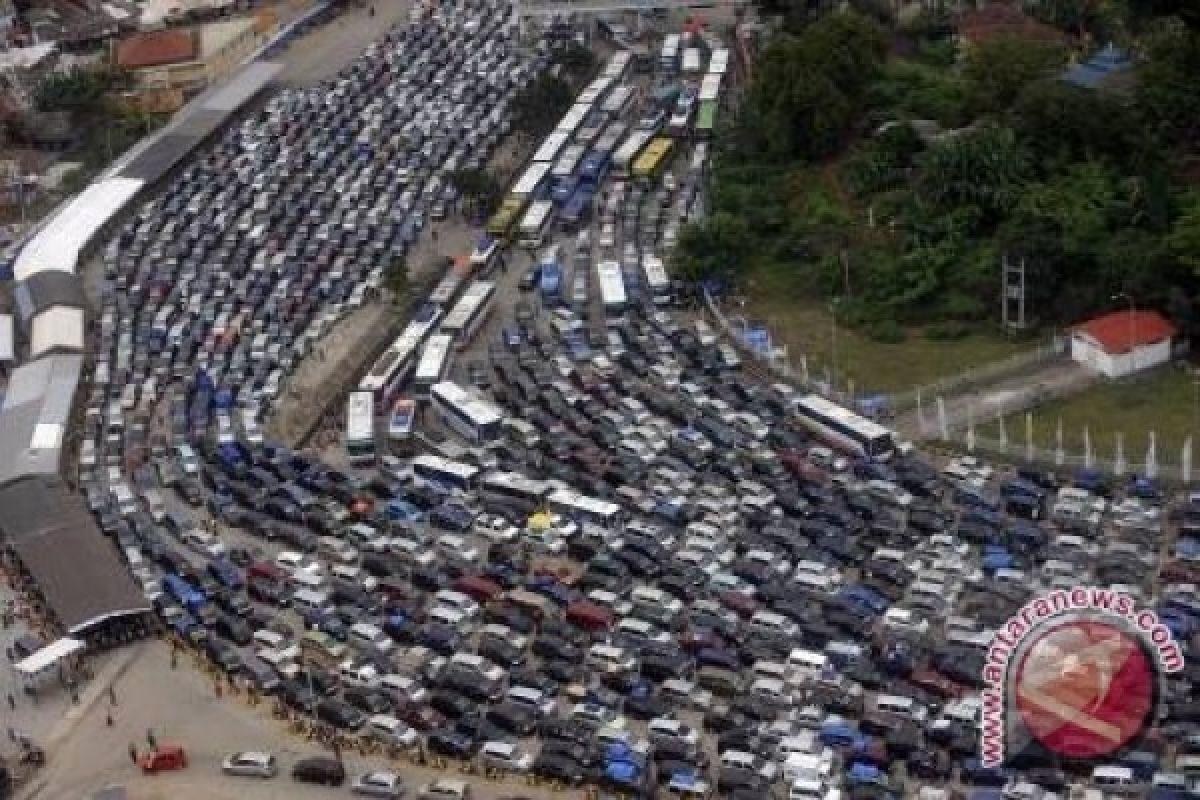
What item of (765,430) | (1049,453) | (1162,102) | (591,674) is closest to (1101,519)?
(1049,453)

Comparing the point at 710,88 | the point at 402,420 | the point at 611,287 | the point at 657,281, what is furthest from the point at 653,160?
the point at 402,420

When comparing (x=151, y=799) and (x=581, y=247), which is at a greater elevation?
(x=581, y=247)

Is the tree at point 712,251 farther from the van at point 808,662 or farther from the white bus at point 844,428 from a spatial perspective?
the van at point 808,662

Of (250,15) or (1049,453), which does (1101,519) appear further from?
(250,15)

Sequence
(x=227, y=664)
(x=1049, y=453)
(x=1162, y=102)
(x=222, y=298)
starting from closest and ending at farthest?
(x=227, y=664), (x=1049, y=453), (x=1162, y=102), (x=222, y=298)

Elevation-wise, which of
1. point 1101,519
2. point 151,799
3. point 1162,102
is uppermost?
point 1162,102

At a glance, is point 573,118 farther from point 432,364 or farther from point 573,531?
point 573,531
